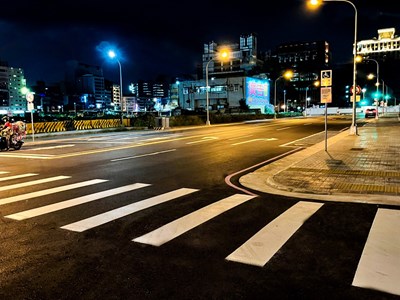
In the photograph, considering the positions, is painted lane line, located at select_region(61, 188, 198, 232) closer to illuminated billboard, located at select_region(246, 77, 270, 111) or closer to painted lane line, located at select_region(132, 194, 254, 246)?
painted lane line, located at select_region(132, 194, 254, 246)

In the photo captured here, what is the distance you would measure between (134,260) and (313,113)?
92.8 m

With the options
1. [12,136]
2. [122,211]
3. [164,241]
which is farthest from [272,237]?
[12,136]

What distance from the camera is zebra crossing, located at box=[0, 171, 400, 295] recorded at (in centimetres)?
442

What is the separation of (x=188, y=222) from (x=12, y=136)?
16794 millimetres

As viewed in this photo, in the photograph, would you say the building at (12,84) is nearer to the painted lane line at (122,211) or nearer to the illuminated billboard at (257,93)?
the illuminated billboard at (257,93)

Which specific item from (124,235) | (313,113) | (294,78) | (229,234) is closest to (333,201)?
(229,234)

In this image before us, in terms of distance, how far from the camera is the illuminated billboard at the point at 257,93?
9038 cm

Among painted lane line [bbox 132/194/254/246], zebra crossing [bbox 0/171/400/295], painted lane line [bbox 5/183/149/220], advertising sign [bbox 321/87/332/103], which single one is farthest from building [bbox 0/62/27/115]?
painted lane line [bbox 132/194/254/246]

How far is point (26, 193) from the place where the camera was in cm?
861

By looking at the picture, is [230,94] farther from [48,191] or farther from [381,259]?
[381,259]

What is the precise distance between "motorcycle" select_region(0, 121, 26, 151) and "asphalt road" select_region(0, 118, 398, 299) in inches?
413

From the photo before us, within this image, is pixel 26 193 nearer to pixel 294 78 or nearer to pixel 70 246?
pixel 70 246

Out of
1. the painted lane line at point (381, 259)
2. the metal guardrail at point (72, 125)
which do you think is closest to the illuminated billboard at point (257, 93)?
the metal guardrail at point (72, 125)

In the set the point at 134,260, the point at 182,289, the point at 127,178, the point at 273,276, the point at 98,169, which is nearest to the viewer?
the point at 182,289
